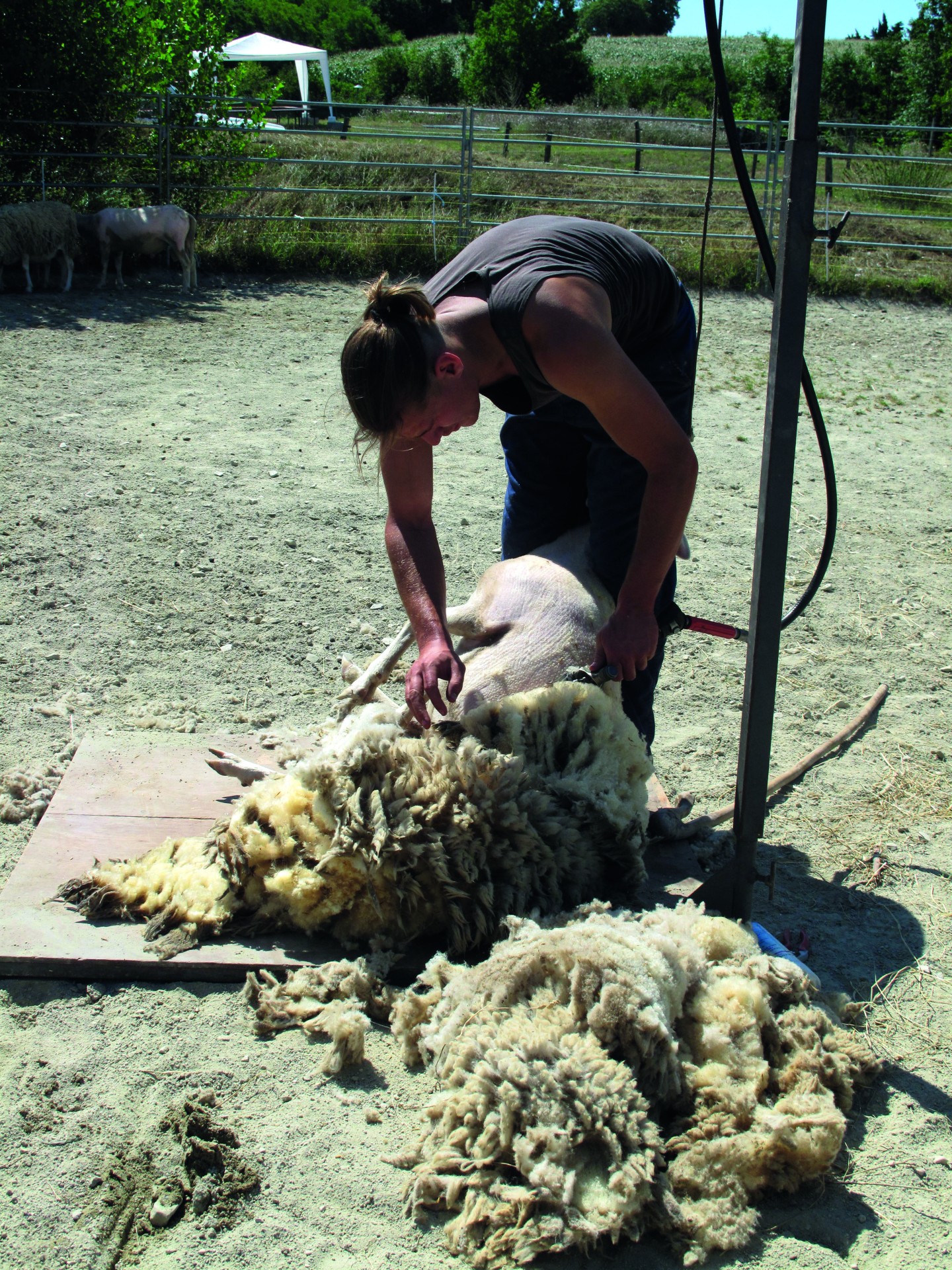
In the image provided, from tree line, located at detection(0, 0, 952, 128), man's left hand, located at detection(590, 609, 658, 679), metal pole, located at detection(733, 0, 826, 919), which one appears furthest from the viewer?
tree line, located at detection(0, 0, 952, 128)

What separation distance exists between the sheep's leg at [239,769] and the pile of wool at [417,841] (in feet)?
1.16

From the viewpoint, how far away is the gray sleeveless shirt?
2.19 metres

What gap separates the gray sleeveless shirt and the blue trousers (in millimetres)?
102

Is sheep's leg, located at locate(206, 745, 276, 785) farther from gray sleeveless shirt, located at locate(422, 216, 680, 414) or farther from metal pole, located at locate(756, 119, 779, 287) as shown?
metal pole, located at locate(756, 119, 779, 287)

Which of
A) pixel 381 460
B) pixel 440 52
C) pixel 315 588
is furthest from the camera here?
pixel 440 52

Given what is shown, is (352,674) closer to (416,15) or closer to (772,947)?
(772,947)

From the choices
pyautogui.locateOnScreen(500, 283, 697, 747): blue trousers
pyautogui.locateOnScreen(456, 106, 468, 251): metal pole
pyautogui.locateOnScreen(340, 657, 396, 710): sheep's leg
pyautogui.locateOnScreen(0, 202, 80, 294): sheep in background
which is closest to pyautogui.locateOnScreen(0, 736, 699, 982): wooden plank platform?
pyautogui.locateOnScreen(340, 657, 396, 710): sheep's leg

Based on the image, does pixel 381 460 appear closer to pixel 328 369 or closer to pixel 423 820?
pixel 423 820

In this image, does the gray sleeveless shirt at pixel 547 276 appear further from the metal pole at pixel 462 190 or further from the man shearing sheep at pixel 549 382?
the metal pole at pixel 462 190

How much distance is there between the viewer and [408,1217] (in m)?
1.72

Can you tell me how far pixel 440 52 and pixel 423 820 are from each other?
43286 mm

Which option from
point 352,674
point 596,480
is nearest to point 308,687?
point 352,674

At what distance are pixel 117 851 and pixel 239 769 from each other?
40 cm

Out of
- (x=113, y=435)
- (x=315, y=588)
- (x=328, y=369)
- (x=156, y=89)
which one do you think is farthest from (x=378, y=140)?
(x=315, y=588)
